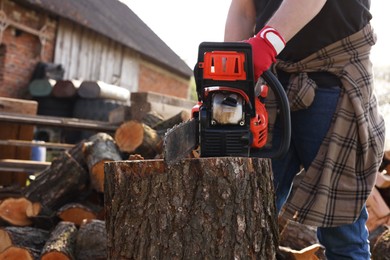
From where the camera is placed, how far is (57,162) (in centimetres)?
398

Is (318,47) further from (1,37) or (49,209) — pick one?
(1,37)

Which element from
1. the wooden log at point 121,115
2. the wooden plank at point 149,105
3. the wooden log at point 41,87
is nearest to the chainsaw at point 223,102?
the wooden plank at point 149,105

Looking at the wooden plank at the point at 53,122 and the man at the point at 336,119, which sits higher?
the wooden plank at the point at 53,122

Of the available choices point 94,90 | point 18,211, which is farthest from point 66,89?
point 18,211

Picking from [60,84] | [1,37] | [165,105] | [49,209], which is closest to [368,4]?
[49,209]

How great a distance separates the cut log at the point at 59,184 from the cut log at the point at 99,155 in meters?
0.10

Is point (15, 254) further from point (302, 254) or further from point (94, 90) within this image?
point (94, 90)

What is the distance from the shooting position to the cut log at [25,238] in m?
3.02

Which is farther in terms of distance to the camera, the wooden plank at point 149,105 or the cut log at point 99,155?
the wooden plank at point 149,105

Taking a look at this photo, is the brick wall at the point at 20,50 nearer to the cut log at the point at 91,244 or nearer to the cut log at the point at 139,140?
the cut log at the point at 139,140

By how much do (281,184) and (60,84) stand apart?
6919 mm

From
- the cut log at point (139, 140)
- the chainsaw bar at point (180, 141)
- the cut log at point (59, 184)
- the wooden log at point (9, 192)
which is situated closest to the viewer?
the chainsaw bar at point (180, 141)

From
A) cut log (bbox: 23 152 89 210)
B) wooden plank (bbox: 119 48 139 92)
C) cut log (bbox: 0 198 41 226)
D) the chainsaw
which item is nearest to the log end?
cut log (bbox: 23 152 89 210)

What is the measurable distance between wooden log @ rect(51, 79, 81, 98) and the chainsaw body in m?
6.95
